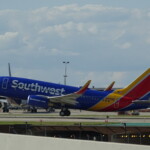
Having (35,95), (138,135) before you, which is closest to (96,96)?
(35,95)

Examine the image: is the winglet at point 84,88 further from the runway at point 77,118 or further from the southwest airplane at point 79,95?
the runway at point 77,118

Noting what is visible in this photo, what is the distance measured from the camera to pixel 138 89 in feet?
206

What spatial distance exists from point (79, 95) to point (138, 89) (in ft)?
22.7

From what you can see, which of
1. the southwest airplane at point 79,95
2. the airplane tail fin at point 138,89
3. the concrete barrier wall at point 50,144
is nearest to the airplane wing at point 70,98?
the southwest airplane at point 79,95

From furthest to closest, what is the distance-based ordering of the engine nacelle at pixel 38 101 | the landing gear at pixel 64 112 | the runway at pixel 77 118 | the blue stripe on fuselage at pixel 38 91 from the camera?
the landing gear at pixel 64 112 < the blue stripe on fuselage at pixel 38 91 < the engine nacelle at pixel 38 101 < the runway at pixel 77 118

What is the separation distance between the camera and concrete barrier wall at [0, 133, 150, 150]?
10710mm

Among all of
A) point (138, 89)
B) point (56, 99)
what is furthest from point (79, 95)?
point (138, 89)

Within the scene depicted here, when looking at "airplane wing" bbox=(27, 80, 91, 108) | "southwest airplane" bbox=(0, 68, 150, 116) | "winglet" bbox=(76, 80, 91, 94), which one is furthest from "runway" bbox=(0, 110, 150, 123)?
"winglet" bbox=(76, 80, 91, 94)

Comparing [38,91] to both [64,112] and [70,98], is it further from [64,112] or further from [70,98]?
[64,112]

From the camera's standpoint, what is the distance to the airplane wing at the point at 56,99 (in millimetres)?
61688

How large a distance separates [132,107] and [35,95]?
1129 cm

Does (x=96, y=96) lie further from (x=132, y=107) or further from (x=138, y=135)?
(x=138, y=135)

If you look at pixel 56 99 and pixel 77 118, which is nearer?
pixel 77 118

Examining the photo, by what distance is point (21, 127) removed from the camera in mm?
36406
